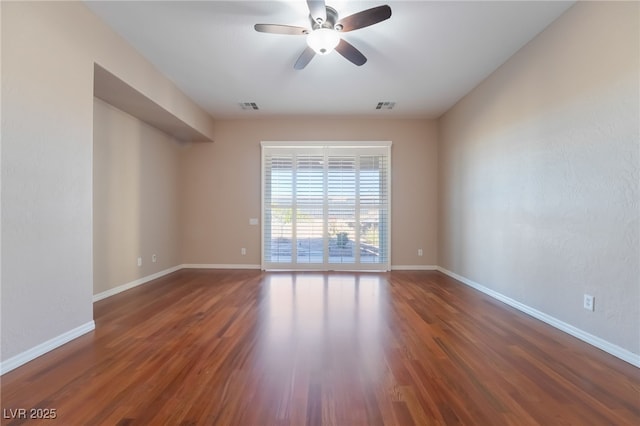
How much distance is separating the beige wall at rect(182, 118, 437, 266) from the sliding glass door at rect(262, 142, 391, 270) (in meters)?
0.19

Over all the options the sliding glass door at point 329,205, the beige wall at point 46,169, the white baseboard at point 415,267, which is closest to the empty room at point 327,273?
the beige wall at point 46,169

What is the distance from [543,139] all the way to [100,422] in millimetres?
4048

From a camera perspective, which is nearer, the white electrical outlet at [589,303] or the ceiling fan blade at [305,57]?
the white electrical outlet at [589,303]

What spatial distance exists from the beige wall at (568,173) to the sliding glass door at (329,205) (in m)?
1.79

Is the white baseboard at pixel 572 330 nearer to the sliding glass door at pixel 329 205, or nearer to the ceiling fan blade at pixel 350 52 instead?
the sliding glass door at pixel 329 205

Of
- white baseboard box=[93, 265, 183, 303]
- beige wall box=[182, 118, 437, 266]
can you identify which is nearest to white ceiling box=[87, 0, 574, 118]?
beige wall box=[182, 118, 437, 266]

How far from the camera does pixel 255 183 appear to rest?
18.0ft

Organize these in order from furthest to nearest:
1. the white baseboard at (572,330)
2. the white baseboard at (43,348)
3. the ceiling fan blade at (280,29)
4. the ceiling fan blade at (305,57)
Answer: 1. the ceiling fan blade at (305,57)
2. the ceiling fan blade at (280,29)
3. the white baseboard at (572,330)
4. the white baseboard at (43,348)

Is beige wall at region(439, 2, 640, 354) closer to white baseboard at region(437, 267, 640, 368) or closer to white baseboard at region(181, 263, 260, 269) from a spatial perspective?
white baseboard at region(437, 267, 640, 368)

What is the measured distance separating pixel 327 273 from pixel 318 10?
3921 mm

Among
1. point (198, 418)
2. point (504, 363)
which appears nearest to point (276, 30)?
point (198, 418)

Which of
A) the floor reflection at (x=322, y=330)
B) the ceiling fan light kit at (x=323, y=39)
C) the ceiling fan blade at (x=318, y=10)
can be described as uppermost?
the ceiling fan blade at (x=318, y=10)

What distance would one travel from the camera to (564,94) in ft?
8.52

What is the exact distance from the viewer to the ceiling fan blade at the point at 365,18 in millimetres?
2207
